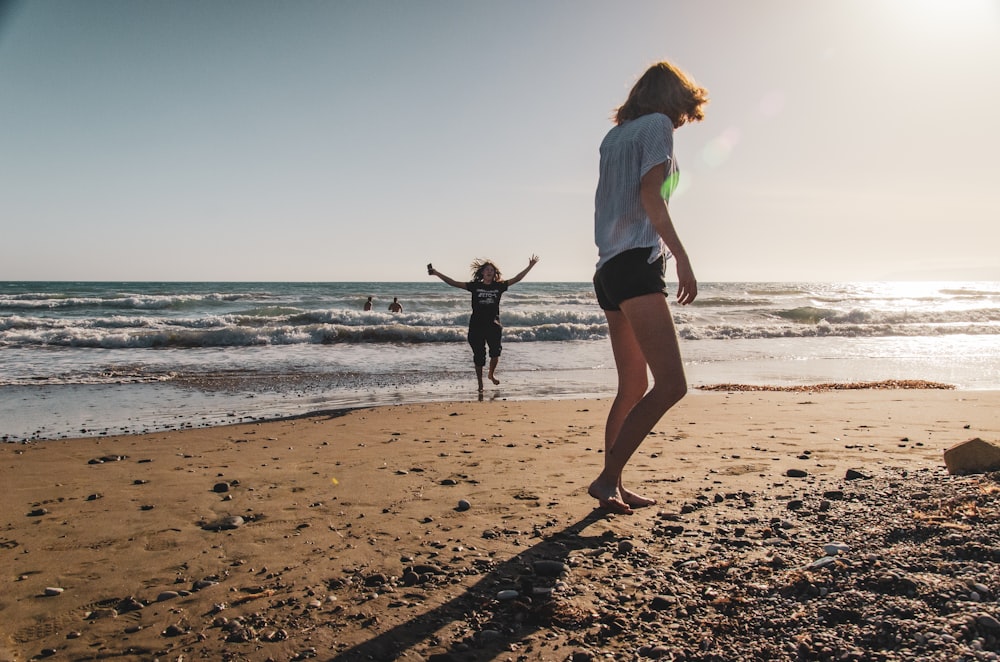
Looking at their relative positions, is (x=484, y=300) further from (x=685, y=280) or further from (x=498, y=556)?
(x=498, y=556)

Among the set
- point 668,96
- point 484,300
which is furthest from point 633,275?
point 484,300

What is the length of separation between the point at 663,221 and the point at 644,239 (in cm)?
11

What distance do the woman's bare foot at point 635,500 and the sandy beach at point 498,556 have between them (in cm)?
6

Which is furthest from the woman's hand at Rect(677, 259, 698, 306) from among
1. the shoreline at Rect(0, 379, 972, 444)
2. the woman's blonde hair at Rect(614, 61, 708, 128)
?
the shoreline at Rect(0, 379, 972, 444)

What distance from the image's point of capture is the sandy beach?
5.98 feet

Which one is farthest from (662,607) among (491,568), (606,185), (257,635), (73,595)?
(73,595)

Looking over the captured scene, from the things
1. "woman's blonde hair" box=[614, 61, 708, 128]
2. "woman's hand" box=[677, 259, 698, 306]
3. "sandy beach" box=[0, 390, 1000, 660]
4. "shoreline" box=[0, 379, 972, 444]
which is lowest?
"shoreline" box=[0, 379, 972, 444]

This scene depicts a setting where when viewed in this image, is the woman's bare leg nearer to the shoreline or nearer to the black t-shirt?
the shoreline

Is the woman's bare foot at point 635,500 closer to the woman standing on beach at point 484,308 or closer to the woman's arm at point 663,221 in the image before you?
the woman's arm at point 663,221

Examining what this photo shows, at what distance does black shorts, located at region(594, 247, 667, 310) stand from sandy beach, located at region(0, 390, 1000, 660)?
1.03 m

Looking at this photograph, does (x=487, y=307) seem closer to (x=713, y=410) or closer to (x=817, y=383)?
(x=713, y=410)

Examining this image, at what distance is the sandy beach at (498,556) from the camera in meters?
1.82

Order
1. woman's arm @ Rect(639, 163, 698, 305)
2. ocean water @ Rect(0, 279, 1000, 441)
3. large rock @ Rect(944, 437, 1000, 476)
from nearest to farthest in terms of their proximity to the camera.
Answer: woman's arm @ Rect(639, 163, 698, 305) → large rock @ Rect(944, 437, 1000, 476) → ocean water @ Rect(0, 279, 1000, 441)

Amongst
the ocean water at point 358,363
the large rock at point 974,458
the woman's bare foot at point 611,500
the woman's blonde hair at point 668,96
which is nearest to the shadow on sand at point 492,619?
the woman's bare foot at point 611,500
